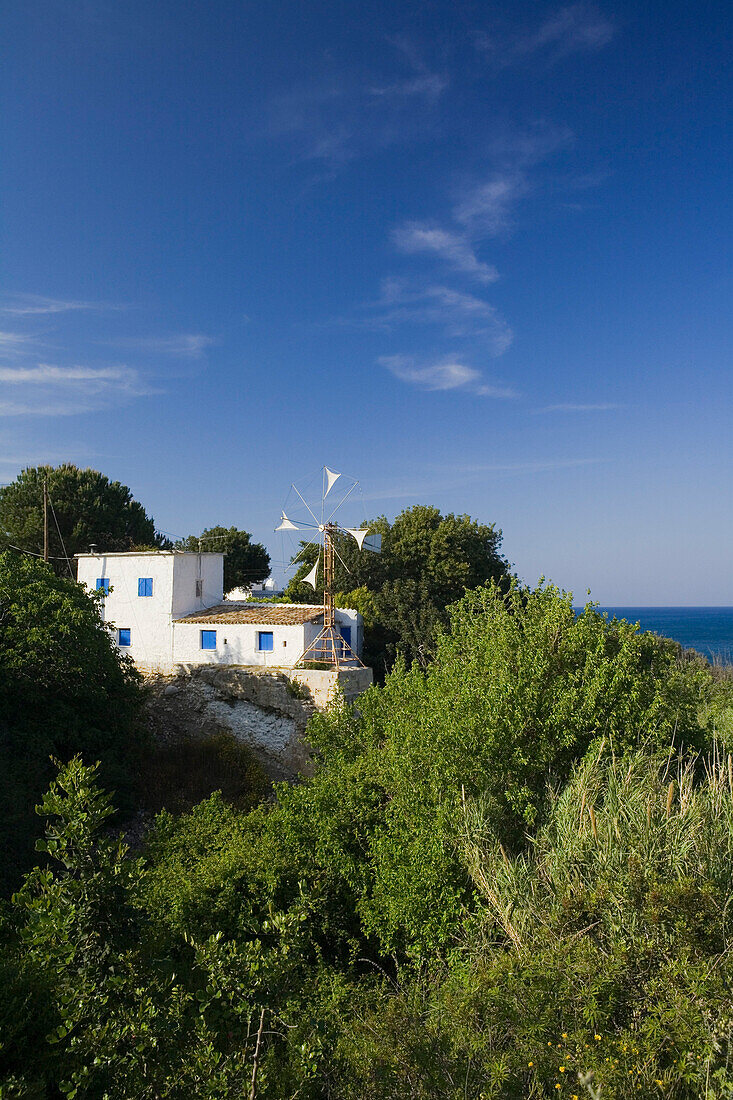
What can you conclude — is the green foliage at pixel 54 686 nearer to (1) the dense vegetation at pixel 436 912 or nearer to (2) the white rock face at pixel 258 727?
(2) the white rock face at pixel 258 727

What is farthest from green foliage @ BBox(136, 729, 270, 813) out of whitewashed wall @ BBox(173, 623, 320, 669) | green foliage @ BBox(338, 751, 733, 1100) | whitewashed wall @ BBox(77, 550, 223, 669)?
green foliage @ BBox(338, 751, 733, 1100)

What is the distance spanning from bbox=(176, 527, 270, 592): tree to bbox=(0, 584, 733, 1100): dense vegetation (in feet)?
99.5

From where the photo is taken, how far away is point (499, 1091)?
5.54 metres

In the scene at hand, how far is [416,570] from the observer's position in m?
38.0

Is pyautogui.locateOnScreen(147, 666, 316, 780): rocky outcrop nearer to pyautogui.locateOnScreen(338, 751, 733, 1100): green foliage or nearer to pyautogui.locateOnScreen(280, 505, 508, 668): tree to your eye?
pyautogui.locateOnScreen(280, 505, 508, 668): tree

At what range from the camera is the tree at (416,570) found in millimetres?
34625

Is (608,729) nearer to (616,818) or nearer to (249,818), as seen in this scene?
(616,818)

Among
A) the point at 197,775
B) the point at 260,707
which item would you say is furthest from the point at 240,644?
the point at 197,775

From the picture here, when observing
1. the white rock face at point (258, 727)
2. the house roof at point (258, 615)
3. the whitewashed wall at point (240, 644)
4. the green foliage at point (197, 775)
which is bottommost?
the green foliage at point (197, 775)

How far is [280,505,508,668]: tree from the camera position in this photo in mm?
34625

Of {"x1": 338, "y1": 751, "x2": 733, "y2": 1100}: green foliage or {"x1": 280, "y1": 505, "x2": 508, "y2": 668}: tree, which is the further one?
{"x1": 280, "y1": 505, "x2": 508, "y2": 668}: tree

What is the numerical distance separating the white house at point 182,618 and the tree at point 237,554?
17289mm

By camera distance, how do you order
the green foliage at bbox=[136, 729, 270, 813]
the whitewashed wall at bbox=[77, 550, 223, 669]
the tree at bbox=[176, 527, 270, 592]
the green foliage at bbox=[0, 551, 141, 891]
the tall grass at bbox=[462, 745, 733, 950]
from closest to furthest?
the tall grass at bbox=[462, 745, 733, 950] → the green foliage at bbox=[0, 551, 141, 891] → the green foliage at bbox=[136, 729, 270, 813] → the whitewashed wall at bbox=[77, 550, 223, 669] → the tree at bbox=[176, 527, 270, 592]

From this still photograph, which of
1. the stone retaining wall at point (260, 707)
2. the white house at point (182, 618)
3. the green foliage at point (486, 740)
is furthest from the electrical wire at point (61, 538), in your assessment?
the green foliage at point (486, 740)
